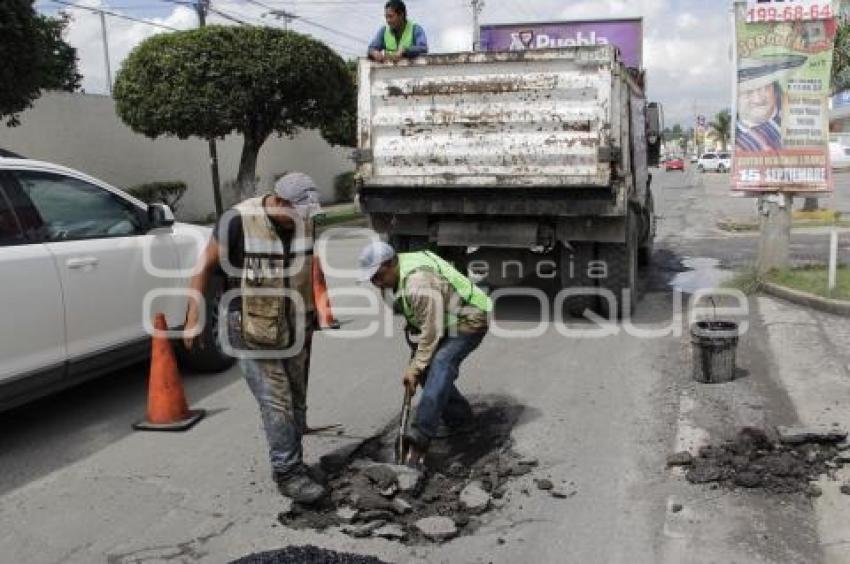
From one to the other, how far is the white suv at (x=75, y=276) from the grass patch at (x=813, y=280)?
19.9ft

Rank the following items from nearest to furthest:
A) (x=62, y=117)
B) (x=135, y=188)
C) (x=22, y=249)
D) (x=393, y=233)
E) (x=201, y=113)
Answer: (x=22, y=249) → (x=393, y=233) → (x=201, y=113) → (x=62, y=117) → (x=135, y=188)

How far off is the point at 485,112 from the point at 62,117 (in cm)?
1464

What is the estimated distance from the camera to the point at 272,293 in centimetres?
436

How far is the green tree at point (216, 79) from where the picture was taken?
17656mm

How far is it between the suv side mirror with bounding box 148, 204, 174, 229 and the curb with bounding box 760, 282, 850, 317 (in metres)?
6.14

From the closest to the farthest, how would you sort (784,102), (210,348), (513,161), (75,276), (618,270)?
(75,276)
(210,348)
(513,161)
(618,270)
(784,102)

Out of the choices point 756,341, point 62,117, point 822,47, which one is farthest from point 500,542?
point 62,117

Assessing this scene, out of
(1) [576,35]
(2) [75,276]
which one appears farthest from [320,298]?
(1) [576,35]

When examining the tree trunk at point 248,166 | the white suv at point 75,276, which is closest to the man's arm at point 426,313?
the white suv at point 75,276

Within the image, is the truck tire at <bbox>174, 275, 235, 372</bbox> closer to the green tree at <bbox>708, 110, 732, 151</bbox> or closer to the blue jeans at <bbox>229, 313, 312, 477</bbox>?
the blue jeans at <bbox>229, 313, 312, 477</bbox>

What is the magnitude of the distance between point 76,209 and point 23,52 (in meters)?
8.43

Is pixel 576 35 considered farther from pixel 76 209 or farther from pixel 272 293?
pixel 272 293

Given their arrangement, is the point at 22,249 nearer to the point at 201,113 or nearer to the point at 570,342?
the point at 570,342

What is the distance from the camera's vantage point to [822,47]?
31.2 feet
